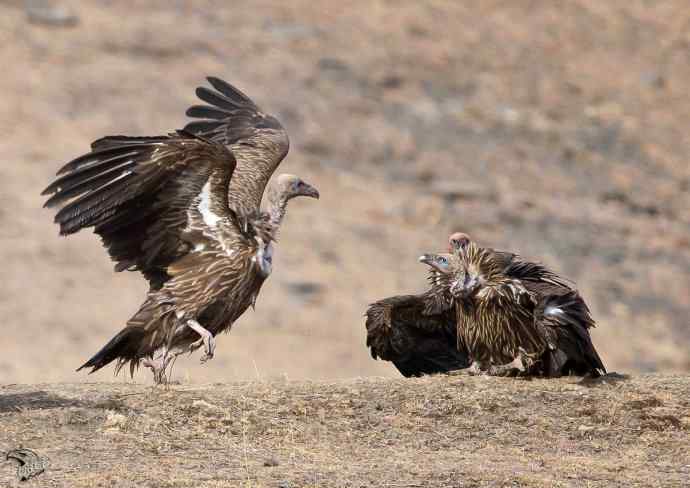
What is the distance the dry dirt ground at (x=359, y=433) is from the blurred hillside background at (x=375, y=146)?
13.4m

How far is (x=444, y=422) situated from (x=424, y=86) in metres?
25.2

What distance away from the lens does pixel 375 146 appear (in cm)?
3084

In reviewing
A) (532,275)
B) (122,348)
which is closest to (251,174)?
(122,348)

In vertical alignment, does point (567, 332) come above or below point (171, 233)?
below

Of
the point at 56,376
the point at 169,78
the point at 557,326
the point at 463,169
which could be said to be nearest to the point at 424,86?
the point at 463,169

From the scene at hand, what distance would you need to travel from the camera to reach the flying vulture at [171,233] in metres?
9.34

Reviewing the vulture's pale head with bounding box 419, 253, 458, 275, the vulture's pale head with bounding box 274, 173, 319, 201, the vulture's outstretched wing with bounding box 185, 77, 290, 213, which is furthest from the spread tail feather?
the vulture's pale head with bounding box 419, 253, 458, 275

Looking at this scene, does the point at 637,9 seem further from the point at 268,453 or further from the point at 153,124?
Answer: the point at 268,453

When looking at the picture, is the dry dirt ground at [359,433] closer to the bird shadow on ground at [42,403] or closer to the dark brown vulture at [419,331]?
the bird shadow on ground at [42,403]

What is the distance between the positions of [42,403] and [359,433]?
1.93 m

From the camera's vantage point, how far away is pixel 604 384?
925 cm

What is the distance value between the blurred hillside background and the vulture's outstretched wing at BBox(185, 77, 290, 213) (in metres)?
9.61

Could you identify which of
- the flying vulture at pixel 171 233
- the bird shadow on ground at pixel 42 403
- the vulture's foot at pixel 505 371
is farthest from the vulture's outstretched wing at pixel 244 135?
the bird shadow on ground at pixel 42 403

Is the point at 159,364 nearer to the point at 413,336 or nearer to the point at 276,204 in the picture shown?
the point at 276,204
